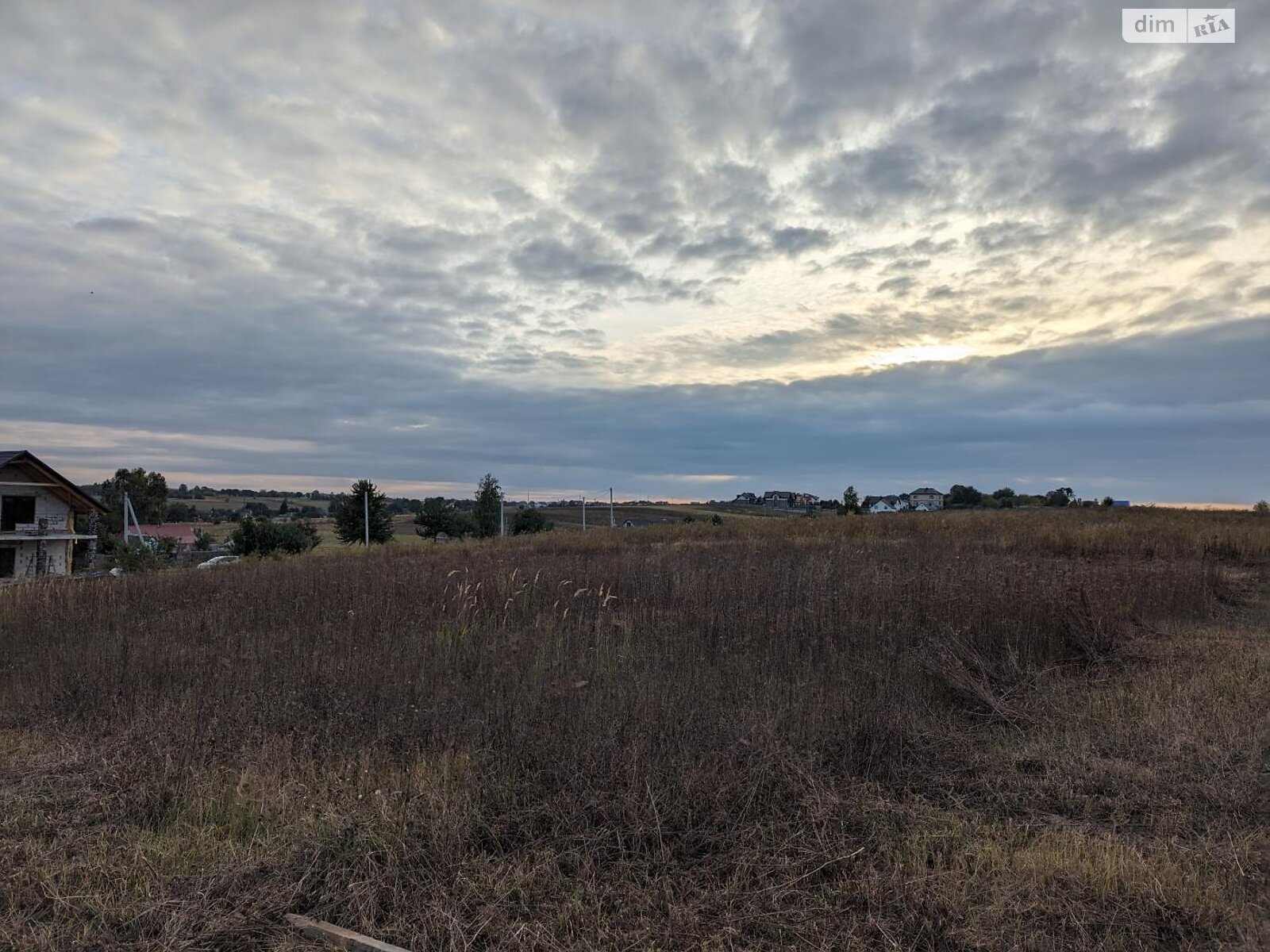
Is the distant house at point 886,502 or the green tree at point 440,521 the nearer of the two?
the distant house at point 886,502

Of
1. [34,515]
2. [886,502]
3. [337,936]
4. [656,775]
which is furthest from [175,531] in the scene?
[337,936]

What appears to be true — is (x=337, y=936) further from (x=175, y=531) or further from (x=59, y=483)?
(x=175, y=531)

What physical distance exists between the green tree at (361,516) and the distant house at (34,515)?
15729 mm

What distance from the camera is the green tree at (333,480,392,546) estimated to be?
1982 inches

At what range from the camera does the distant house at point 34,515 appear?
1633 inches

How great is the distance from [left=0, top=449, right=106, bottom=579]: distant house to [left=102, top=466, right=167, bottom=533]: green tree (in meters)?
39.1

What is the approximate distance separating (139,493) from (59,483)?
1880 inches

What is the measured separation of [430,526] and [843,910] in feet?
186

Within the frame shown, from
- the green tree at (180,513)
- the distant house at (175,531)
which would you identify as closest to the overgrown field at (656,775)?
the distant house at (175,531)

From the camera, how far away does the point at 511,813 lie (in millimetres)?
3764

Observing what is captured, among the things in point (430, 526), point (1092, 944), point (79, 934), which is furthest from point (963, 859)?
point (430, 526)

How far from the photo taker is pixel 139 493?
85688 mm

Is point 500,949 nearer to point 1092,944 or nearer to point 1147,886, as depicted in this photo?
point 1092,944

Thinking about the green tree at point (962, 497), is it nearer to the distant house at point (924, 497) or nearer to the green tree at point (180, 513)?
the distant house at point (924, 497)
